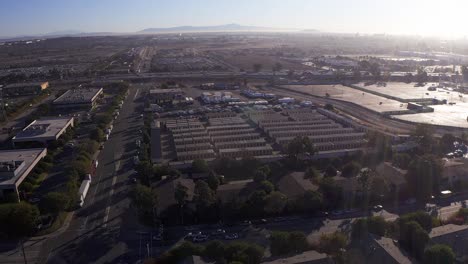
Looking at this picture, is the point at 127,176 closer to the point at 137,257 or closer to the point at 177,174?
the point at 177,174

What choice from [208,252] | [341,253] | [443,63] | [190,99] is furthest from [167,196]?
[443,63]

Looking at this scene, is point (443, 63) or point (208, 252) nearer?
point (208, 252)

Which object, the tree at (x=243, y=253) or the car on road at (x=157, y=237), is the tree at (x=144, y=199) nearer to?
the car on road at (x=157, y=237)

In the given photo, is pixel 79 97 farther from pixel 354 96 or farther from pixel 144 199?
pixel 354 96

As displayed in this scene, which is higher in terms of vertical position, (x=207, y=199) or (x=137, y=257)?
(x=207, y=199)

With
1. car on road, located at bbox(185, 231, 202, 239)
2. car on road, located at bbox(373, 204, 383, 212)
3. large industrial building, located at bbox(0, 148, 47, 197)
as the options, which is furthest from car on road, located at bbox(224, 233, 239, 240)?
large industrial building, located at bbox(0, 148, 47, 197)

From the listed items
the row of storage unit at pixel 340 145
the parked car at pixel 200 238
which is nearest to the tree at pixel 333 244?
the parked car at pixel 200 238
